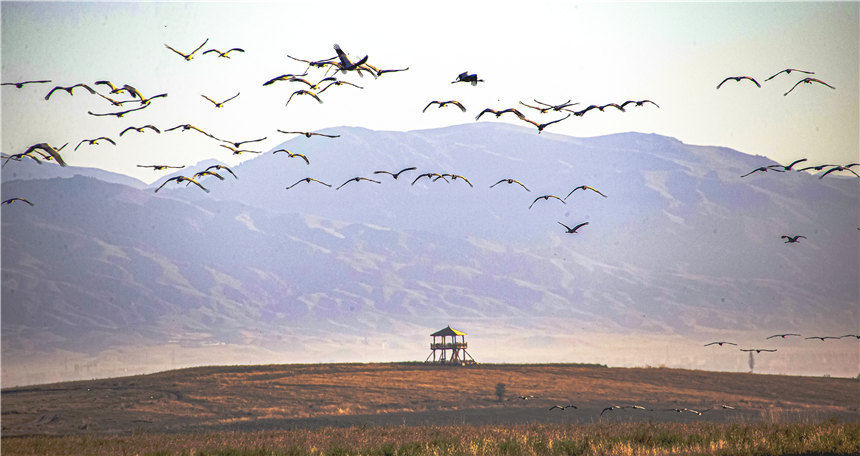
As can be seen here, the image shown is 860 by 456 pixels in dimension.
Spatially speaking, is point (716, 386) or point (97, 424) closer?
point (97, 424)

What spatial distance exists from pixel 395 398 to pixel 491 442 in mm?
28470

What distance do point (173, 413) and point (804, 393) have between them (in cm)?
5108

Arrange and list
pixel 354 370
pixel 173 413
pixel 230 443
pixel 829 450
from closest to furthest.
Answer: pixel 829 450 → pixel 230 443 → pixel 173 413 → pixel 354 370

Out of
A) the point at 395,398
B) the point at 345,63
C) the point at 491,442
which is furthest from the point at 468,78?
the point at 395,398

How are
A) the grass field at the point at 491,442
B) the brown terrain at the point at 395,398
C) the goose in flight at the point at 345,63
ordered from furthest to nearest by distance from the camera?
1. the brown terrain at the point at 395,398
2. the grass field at the point at 491,442
3. the goose in flight at the point at 345,63

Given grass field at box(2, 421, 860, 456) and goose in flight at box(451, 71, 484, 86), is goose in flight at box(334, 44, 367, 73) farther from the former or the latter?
grass field at box(2, 421, 860, 456)

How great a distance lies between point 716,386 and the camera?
251 ft

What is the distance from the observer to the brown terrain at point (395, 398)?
52.9 m

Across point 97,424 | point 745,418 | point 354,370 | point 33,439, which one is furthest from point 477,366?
point 33,439

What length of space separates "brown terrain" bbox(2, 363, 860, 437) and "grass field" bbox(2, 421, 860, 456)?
7.42 m

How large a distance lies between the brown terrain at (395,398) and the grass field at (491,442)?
24.3 ft

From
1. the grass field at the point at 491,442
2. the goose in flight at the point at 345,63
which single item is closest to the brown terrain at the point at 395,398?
the grass field at the point at 491,442

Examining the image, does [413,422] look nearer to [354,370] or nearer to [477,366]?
[354,370]

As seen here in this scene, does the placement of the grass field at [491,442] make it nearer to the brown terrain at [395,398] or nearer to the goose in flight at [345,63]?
the brown terrain at [395,398]
